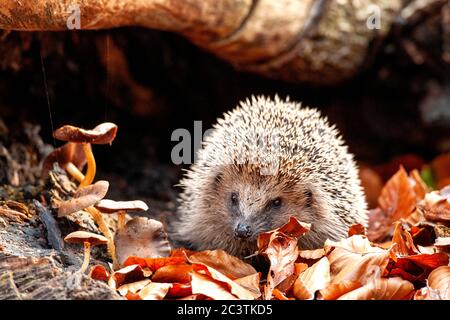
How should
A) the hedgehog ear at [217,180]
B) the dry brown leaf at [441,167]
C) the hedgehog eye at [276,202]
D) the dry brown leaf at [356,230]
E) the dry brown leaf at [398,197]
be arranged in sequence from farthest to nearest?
the dry brown leaf at [441,167] → the dry brown leaf at [398,197] → the hedgehog ear at [217,180] → the hedgehog eye at [276,202] → the dry brown leaf at [356,230]

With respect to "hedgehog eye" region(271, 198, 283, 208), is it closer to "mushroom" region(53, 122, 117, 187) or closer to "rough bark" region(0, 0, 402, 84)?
"mushroom" region(53, 122, 117, 187)

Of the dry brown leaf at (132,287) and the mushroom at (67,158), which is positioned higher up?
the mushroom at (67,158)

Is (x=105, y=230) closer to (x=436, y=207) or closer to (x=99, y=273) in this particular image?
(x=99, y=273)

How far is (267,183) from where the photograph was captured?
4.02 metres

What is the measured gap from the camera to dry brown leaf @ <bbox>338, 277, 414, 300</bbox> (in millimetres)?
2861

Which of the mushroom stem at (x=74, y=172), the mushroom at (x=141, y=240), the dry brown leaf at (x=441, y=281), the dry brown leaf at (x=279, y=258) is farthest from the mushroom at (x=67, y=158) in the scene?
the dry brown leaf at (x=441, y=281)

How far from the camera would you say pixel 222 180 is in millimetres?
4297

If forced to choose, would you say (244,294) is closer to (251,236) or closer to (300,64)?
(251,236)

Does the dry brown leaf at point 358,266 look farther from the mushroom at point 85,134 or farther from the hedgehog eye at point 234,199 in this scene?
the mushroom at point 85,134

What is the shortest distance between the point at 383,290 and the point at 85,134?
166 centimetres

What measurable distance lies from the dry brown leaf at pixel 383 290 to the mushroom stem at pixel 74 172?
1832 mm

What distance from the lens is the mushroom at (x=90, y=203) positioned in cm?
321

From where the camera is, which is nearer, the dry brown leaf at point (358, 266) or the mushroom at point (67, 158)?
the dry brown leaf at point (358, 266)

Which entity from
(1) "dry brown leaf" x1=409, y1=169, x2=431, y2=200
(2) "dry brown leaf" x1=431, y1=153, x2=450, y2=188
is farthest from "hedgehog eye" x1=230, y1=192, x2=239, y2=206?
(2) "dry brown leaf" x1=431, y1=153, x2=450, y2=188
